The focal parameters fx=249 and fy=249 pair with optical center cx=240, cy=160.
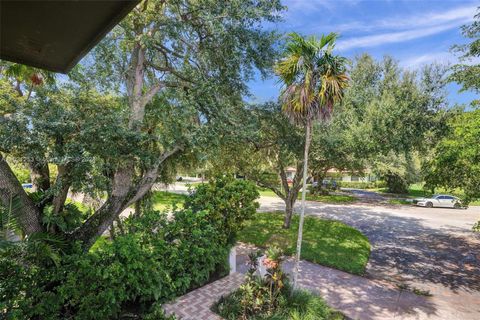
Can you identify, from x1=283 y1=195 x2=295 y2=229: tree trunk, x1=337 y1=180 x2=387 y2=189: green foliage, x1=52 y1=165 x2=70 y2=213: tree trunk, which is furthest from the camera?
Result: x1=337 y1=180 x2=387 y2=189: green foliage

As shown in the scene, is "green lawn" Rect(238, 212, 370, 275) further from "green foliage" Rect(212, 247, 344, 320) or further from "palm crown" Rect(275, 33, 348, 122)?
"palm crown" Rect(275, 33, 348, 122)

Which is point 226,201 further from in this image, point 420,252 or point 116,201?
point 420,252

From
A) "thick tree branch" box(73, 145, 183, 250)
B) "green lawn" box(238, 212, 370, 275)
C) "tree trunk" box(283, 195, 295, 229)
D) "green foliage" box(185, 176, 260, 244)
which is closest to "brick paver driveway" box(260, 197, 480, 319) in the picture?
"green lawn" box(238, 212, 370, 275)

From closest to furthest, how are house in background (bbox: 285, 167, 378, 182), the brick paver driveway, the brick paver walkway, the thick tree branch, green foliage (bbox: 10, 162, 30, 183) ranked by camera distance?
green foliage (bbox: 10, 162, 30, 183)
the brick paver walkway
the thick tree branch
the brick paver driveway
house in background (bbox: 285, 167, 378, 182)

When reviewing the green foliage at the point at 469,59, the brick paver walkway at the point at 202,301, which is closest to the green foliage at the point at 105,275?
the brick paver walkway at the point at 202,301

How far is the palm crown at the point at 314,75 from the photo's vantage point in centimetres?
579

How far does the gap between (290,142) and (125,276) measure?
666 cm

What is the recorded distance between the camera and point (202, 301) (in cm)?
598

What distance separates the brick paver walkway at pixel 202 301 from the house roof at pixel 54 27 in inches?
202

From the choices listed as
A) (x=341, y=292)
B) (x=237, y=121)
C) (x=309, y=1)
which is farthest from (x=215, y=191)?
(x=309, y=1)

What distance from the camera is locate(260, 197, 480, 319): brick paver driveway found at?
269 inches

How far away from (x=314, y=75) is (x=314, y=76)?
0.9 inches

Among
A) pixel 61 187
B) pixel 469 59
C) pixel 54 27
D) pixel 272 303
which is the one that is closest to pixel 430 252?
pixel 469 59

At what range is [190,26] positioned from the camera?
7391 mm
